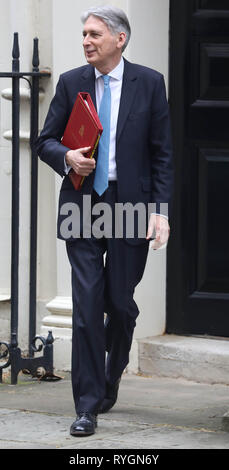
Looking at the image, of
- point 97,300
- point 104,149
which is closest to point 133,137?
point 104,149

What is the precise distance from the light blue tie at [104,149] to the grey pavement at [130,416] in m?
1.07

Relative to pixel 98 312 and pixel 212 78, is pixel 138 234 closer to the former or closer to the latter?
pixel 98 312

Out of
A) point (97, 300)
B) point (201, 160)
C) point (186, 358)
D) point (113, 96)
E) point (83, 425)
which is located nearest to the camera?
point (83, 425)

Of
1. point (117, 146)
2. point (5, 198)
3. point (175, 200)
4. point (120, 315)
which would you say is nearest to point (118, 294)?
point (120, 315)

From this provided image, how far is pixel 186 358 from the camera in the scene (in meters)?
6.98

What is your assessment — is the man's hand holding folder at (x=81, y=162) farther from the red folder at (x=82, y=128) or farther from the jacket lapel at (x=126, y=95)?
the jacket lapel at (x=126, y=95)

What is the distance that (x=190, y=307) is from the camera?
7.23 meters

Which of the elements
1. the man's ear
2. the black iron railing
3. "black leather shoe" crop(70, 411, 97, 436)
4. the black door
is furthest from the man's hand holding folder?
the black door

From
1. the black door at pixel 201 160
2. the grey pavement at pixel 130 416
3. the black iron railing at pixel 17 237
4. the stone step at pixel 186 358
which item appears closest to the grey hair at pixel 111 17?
the black iron railing at pixel 17 237

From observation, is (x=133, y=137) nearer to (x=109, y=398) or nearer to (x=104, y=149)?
(x=104, y=149)

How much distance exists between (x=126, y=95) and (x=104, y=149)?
0.87 ft

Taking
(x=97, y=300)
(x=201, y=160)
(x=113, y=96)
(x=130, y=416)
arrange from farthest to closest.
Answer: (x=201, y=160)
(x=130, y=416)
(x=113, y=96)
(x=97, y=300)

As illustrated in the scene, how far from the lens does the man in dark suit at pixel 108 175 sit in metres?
5.52

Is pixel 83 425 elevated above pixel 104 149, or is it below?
below
